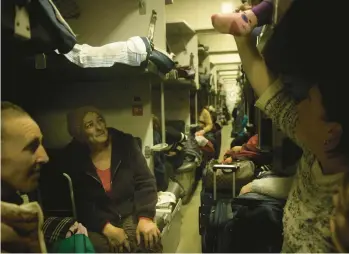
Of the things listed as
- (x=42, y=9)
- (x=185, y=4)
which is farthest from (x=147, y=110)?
(x=185, y=4)

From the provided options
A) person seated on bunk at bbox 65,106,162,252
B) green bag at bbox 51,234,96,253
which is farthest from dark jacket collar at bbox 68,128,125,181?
green bag at bbox 51,234,96,253

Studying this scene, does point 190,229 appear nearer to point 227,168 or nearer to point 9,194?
point 227,168

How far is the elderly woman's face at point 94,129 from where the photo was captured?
128cm

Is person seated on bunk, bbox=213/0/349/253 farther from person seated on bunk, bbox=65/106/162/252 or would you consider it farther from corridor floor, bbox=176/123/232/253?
corridor floor, bbox=176/123/232/253

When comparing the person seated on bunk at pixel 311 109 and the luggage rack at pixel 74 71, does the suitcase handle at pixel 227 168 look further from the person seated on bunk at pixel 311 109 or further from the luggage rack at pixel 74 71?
the person seated on bunk at pixel 311 109

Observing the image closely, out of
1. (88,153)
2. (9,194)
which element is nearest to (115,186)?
(88,153)

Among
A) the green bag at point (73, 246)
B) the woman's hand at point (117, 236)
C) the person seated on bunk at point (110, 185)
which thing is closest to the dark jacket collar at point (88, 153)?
the person seated on bunk at point (110, 185)

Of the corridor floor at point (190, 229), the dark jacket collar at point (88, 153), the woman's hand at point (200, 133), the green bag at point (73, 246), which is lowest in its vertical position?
the corridor floor at point (190, 229)

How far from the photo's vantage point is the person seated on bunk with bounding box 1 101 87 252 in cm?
54

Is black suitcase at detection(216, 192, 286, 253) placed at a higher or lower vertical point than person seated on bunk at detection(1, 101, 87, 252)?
lower

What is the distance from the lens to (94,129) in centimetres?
129

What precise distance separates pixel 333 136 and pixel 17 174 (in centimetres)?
66

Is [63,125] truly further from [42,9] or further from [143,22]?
[42,9]

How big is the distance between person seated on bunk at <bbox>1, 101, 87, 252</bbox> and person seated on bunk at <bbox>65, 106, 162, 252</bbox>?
0.68 metres
